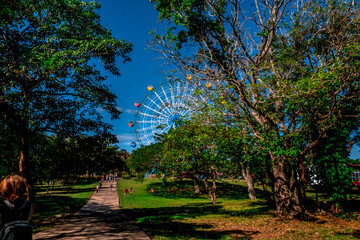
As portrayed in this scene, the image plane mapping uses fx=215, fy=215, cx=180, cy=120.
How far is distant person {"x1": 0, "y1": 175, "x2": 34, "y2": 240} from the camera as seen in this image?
3.27 meters

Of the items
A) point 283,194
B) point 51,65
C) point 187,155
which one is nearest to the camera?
point 51,65

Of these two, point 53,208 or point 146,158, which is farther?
point 146,158

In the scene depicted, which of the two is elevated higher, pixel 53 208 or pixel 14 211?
pixel 14 211

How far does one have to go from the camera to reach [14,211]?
334 centimetres

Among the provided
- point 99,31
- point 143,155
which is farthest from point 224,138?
point 143,155

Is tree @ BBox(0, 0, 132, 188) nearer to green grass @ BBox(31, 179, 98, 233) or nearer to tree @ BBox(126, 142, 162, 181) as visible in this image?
green grass @ BBox(31, 179, 98, 233)

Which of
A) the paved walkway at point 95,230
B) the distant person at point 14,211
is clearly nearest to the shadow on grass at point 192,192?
the paved walkway at point 95,230

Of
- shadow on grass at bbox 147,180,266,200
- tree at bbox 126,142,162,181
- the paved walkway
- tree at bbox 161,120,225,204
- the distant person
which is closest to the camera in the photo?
the distant person

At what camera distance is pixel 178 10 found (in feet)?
43.7

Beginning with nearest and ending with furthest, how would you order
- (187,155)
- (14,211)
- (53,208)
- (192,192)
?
1. (14,211)
2. (53,208)
3. (187,155)
4. (192,192)

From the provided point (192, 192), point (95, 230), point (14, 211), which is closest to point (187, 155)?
point (95, 230)

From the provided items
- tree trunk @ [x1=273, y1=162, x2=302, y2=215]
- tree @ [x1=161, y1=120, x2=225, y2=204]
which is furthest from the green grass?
tree trunk @ [x1=273, y1=162, x2=302, y2=215]

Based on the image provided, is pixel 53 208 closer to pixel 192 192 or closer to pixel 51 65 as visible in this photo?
pixel 51 65

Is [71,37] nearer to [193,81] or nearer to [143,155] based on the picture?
[193,81]
